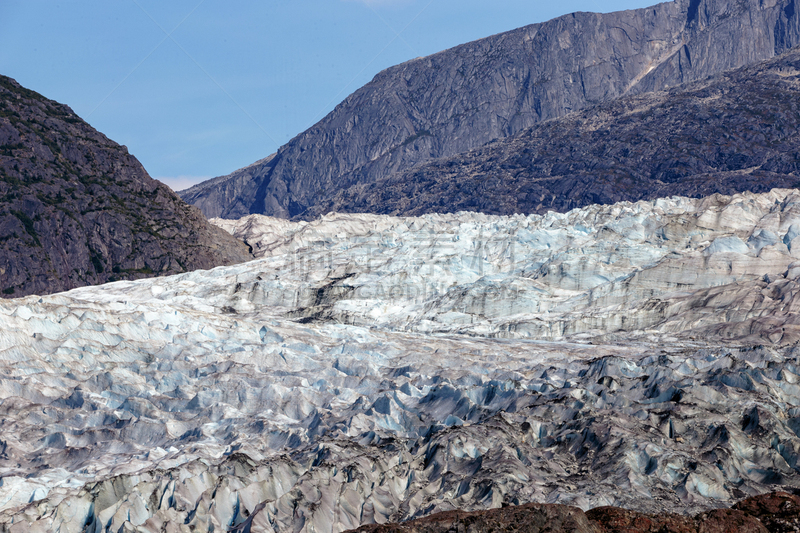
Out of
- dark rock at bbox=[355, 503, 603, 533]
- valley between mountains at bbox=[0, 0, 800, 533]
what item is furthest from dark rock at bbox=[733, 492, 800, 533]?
dark rock at bbox=[355, 503, 603, 533]

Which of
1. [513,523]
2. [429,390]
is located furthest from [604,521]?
[429,390]

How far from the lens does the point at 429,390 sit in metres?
73.9

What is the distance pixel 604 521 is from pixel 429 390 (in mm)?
36899

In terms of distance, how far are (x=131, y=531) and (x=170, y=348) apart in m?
44.7

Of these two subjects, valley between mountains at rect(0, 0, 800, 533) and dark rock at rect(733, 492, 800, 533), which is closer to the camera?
dark rock at rect(733, 492, 800, 533)

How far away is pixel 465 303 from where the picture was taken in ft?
423

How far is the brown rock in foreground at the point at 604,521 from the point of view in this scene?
35688 millimetres

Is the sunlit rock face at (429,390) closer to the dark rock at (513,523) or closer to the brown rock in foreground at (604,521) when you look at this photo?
the brown rock in foreground at (604,521)

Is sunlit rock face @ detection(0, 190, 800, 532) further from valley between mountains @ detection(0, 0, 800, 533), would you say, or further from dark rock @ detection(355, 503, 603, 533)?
dark rock @ detection(355, 503, 603, 533)

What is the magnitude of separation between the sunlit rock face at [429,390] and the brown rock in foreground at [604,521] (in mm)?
11182

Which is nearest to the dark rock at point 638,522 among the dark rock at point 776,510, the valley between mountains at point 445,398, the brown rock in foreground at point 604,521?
the brown rock in foreground at point 604,521

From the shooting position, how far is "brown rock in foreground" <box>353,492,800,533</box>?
3569 cm

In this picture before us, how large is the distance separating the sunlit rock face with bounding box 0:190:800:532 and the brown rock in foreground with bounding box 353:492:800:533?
440 inches

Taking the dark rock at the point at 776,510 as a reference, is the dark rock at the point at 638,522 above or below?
above
